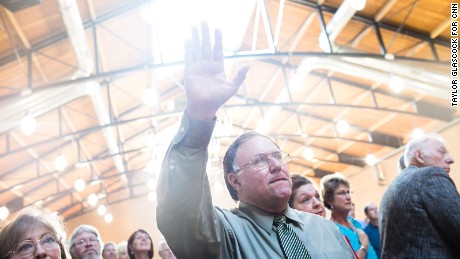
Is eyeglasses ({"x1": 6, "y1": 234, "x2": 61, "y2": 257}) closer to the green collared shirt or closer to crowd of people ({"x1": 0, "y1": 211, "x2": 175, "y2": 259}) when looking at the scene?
crowd of people ({"x1": 0, "y1": 211, "x2": 175, "y2": 259})

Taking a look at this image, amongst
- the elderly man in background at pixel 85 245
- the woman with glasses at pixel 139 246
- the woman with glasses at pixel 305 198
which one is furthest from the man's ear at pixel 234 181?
the woman with glasses at pixel 139 246

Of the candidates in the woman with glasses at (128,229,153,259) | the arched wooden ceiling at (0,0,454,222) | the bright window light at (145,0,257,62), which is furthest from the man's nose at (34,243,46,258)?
the bright window light at (145,0,257,62)

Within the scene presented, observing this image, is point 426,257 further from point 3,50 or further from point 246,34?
point 246,34

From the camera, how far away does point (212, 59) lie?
4.14ft

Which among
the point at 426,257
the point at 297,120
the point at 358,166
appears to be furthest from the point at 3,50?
the point at 358,166

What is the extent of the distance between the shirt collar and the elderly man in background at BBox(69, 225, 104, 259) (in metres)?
2.14

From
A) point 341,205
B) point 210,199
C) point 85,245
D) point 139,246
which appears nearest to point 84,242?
point 85,245

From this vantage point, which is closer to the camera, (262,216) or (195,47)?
(195,47)

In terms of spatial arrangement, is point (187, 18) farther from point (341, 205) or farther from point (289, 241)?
point (289, 241)

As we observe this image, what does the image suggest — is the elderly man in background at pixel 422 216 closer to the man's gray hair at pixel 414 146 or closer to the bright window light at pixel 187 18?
the man's gray hair at pixel 414 146

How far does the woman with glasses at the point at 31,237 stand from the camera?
1.70m

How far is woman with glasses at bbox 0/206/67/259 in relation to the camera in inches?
66.8

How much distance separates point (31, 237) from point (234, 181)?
952 millimetres

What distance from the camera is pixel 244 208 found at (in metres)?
1.59
